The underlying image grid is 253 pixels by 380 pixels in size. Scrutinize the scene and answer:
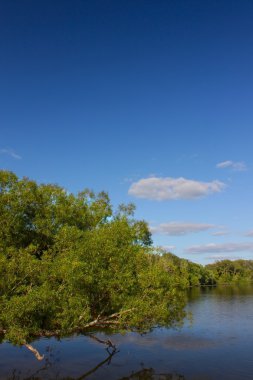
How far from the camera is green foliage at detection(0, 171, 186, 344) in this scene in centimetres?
2462

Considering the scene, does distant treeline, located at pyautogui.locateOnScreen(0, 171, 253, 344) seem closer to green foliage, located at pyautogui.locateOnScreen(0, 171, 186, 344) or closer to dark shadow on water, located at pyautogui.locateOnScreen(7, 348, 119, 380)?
green foliage, located at pyautogui.locateOnScreen(0, 171, 186, 344)

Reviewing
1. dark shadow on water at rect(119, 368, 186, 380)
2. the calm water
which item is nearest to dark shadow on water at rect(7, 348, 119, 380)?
the calm water

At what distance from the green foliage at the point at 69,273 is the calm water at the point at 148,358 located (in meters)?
4.12

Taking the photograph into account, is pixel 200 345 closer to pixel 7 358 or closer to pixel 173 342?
pixel 173 342

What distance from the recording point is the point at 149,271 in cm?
2862

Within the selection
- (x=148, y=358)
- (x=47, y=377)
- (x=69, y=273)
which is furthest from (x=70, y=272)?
(x=148, y=358)

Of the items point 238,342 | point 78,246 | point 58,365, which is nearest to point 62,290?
point 78,246

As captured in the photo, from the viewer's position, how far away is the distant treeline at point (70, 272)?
2464 cm

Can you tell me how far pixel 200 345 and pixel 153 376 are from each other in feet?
38.8

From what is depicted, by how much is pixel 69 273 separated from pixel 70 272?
10 centimetres

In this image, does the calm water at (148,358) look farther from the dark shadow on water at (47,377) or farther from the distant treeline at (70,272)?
the distant treeline at (70,272)

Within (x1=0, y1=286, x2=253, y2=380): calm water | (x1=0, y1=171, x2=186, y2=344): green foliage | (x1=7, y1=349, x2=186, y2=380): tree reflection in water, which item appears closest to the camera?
(x1=0, y1=171, x2=186, y2=344): green foliage

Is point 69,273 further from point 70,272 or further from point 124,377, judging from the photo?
point 124,377

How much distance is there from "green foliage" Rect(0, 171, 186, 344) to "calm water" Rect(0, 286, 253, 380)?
4.12 m
